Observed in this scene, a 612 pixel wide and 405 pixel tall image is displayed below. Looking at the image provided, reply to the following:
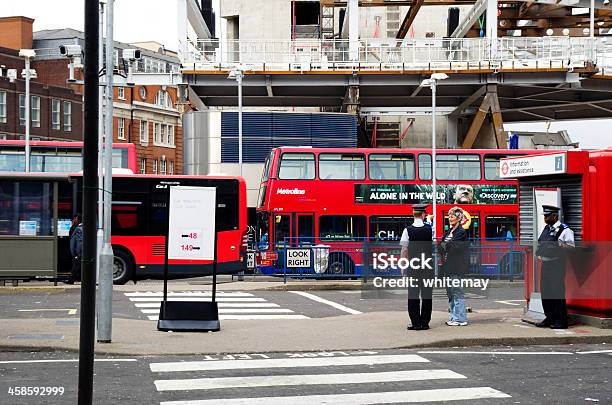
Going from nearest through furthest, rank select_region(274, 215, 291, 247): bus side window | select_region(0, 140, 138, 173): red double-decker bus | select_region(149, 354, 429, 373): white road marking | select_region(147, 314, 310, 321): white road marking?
select_region(149, 354, 429, 373): white road marking < select_region(147, 314, 310, 321): white road marking < select_region(274, 215, 291, 247): bus side window < select_region(0, 140, 138, 173): red double-decker bus

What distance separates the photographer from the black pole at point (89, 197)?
5531 mm

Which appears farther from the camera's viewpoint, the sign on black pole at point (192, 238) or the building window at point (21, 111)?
the building window at point (21, 111)

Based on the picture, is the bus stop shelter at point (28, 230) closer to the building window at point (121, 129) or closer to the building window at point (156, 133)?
the building window at point (121, 129)

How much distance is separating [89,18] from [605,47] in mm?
55023

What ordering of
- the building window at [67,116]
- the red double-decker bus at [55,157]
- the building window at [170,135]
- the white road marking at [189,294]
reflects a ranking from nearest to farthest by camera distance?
the white road marking at [189,294] < the red double-decker bus at [55,157] < the building window at [67,116] < the building window at [170,135]

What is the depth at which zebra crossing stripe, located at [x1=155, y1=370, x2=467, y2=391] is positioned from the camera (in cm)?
1031

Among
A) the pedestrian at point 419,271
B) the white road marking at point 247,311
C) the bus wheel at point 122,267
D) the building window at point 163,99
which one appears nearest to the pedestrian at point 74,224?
the bus wheel at point 122,267

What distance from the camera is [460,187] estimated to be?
35594 mm

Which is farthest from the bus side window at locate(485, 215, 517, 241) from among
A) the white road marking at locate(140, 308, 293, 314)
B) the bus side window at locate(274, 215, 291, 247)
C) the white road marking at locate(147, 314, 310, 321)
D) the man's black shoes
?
the man's black shoes

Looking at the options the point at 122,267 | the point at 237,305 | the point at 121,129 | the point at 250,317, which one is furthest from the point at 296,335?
the point at 121,129

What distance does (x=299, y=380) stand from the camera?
10.8m

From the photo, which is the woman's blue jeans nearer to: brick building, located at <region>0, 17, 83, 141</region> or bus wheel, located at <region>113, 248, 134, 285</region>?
bus wheel, located at <region>113, 248, 134, 285</region>

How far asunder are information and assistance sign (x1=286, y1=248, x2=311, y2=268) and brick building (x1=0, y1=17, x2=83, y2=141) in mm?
55016

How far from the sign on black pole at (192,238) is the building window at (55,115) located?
7301cm
